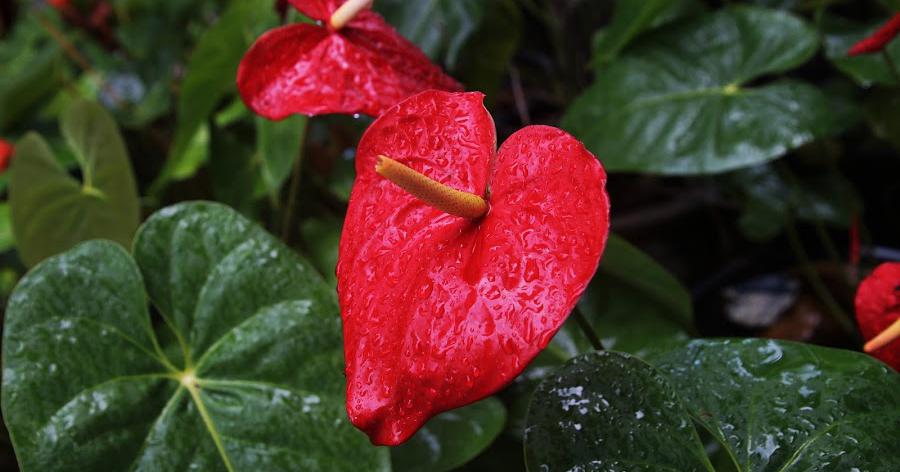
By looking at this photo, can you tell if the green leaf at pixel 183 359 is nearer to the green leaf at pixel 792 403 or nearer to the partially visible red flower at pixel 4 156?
the green leaf at pixel 792 403

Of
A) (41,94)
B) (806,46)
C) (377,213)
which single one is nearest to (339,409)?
(377,213)

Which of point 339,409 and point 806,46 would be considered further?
point 806,46

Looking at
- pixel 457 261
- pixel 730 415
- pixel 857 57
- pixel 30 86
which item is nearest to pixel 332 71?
pixel 457 261

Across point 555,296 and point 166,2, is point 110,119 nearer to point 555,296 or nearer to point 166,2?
point 166,2

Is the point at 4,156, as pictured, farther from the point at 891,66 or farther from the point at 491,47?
the point at 891,66

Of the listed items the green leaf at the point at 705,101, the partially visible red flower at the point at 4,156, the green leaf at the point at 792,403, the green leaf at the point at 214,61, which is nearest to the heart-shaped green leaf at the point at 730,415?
the green leaf at the point at 792,403

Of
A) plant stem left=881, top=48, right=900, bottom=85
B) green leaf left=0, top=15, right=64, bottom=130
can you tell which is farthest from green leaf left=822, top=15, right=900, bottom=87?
green leaf left=0, top=15, right=64, bottom=130

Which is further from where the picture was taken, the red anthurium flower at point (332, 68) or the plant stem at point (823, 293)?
the plant stem at point (823, 293)
